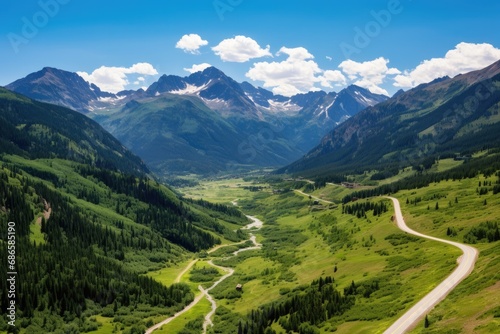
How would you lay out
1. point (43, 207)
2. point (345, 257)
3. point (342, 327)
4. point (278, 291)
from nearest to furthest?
point (342, 327) < point (278, 291) < point (345, 257) < point (43, 207)

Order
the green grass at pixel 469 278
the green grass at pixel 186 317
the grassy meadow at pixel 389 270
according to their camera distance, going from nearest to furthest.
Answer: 1. the green grass at pixel 469 278
2. the grassy meadow at pixel 389 270
3. the green grass at pixel 186 317

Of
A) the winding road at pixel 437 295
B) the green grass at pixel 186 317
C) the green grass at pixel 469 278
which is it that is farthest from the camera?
the green grass at pixel 186 317

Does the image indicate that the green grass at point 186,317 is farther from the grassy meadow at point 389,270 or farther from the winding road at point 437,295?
the winding road at point 437,295

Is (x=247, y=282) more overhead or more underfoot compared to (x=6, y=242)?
more underfoot

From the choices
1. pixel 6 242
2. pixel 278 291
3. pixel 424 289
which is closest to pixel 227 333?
pixel 278 291

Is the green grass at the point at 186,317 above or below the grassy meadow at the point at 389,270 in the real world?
below

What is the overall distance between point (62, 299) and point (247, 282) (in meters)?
65.9

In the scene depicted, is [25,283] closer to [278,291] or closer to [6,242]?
[6,242]

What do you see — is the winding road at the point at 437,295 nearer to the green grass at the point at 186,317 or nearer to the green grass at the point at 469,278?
the green grass at the point at 469,278

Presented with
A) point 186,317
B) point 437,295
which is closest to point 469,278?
point 437,295

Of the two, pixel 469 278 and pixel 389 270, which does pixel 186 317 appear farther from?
pixel 469 278

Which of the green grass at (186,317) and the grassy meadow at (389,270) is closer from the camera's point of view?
the grassy meadow at (389,270)

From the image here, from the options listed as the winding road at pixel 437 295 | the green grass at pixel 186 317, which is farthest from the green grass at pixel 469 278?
the green grass at pixel 186 317

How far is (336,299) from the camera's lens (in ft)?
314
